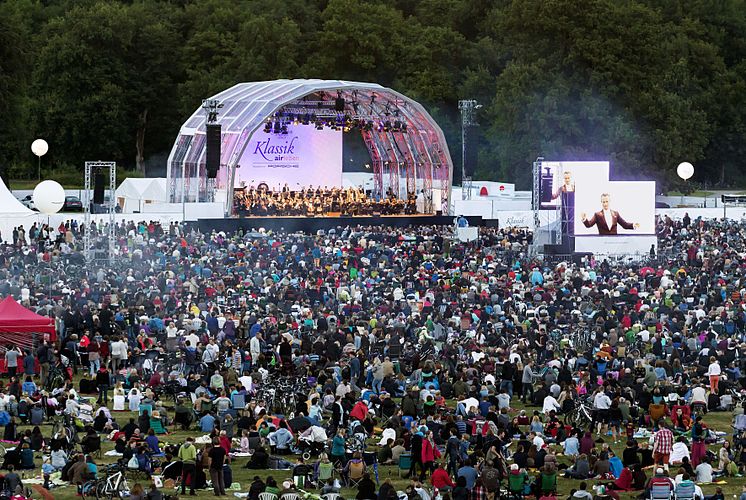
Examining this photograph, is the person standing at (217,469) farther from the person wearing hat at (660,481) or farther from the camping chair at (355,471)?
the person wearing hat at (660,481)

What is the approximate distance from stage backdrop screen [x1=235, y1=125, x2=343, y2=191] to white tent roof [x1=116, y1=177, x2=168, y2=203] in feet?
11.4

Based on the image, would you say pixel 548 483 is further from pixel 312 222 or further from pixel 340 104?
pixel 340 104

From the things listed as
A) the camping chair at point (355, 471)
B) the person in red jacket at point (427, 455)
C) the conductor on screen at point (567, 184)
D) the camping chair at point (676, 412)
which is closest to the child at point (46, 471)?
the camping chair at point (355, 471)

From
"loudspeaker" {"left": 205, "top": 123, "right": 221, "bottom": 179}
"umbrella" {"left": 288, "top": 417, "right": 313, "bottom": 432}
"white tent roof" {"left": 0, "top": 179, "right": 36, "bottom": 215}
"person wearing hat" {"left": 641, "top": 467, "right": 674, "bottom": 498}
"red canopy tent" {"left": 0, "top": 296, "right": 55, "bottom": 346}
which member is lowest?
"person wearing hat" {"left": 641, "top": 467, "right": 674, "bottom": 498}

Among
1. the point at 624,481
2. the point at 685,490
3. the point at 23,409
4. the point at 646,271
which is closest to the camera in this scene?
the point at 685,490

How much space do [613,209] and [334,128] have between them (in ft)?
41.8

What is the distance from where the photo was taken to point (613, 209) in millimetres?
44469

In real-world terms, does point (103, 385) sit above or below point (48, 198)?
below

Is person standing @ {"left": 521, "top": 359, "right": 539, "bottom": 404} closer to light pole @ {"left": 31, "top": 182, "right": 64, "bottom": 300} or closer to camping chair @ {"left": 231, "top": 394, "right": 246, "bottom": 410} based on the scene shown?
camping chair @ {"left": 231, "top": 394, "right": 246, "bottom": 410}

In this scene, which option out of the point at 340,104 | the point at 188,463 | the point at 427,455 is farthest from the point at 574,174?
the point at 188,463

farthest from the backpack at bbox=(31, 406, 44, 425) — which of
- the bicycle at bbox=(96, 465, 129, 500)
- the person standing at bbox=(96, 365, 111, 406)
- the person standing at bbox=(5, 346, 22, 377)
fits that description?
the bicycle at bbox=(96, 465, 129, 500)

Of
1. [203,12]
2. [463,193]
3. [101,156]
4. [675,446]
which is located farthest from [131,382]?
[203,12]

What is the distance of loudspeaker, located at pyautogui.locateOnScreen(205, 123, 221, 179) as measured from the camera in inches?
1922

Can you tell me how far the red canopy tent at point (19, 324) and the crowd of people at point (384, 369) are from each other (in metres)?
0.21
